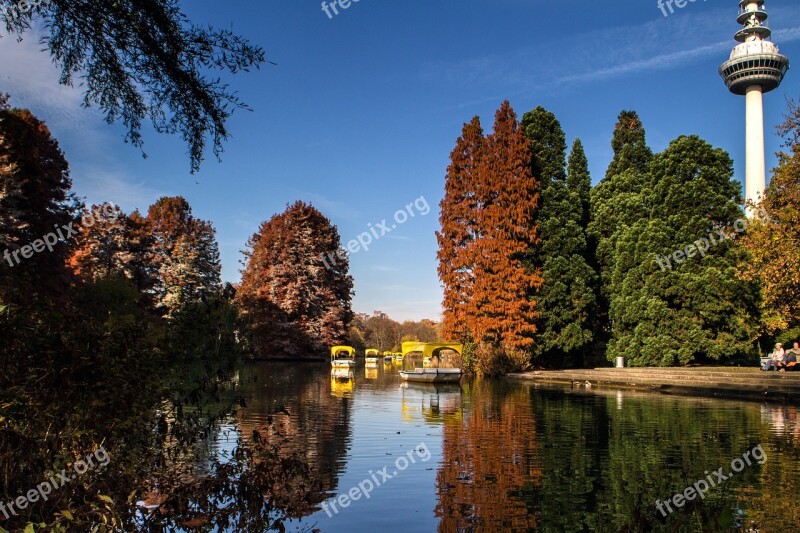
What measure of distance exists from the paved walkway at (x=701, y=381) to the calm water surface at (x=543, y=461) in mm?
2538

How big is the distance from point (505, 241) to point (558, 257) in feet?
14.6

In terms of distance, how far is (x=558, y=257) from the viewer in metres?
43.3

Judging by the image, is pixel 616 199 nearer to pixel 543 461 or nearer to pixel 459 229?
pixel 459 229

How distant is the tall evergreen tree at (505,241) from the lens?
4075cm

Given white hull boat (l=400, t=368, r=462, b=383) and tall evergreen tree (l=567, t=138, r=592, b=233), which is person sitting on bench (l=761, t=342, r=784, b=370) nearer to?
white hull boat (l=400, t=368, r=462, b=383)

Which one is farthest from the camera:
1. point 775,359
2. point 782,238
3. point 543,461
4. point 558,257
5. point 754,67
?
point 754,67

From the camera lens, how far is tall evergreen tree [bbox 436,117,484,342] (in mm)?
42438

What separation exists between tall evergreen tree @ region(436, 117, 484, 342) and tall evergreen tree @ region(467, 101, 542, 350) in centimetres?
67

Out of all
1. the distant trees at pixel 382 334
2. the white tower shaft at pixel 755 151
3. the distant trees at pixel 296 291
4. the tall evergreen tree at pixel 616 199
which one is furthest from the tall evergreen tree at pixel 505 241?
the distant trees at pixel 382 334

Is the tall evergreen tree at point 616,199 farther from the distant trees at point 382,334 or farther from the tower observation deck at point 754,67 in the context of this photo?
the distant trees at point 382,334

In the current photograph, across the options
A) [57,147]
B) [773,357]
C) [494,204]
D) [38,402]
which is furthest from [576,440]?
[57,147]

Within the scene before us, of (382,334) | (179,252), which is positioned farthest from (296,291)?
(382,334)

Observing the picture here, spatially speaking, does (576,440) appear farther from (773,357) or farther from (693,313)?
(693,313)

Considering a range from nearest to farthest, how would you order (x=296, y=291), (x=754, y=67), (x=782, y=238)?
(x=782, y=238) < (x=754, y=67) < (x=296, y=291)
